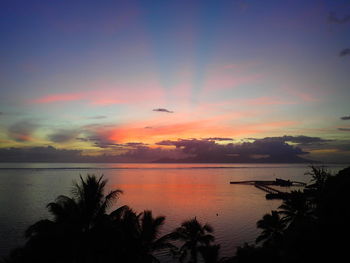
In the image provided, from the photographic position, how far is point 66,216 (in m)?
20.7

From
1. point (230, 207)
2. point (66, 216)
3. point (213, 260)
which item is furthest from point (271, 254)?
point (230, 207)

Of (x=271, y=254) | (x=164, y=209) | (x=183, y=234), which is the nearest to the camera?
(x=271, y=254)

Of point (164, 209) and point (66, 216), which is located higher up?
point (66, 216)

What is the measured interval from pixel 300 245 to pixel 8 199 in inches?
3947

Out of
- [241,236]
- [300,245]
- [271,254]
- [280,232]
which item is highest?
[271,254]

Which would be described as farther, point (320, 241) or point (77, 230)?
point (320, 241)

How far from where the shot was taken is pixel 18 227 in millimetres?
58781

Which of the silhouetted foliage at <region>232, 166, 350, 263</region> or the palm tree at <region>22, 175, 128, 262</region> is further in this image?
the palm tree at <region>22, 175, 128, 262</region>

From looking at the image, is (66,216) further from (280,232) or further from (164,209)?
(164,209)

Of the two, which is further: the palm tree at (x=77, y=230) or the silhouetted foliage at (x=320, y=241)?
the palm tree at (x=77, y=230)

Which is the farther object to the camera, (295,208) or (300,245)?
(295,208)

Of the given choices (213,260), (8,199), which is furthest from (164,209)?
(213,260)

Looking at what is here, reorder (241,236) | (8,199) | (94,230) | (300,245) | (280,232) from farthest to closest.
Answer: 1. (8,199)
2. (241,236)
3. (280,232)
4. (300,245)
5. (94,230)

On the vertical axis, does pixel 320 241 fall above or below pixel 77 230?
below
